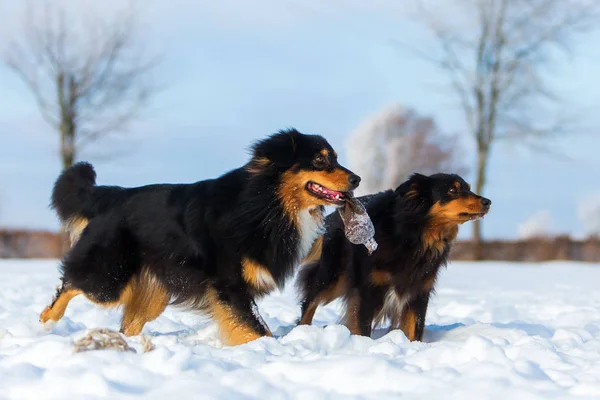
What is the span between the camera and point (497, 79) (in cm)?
2664

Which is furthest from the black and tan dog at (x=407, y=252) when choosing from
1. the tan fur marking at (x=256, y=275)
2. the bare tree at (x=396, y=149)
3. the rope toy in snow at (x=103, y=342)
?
the bare tree at (x=396, y=149)

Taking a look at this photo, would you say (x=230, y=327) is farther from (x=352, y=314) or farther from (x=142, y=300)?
(x=352, y=314)

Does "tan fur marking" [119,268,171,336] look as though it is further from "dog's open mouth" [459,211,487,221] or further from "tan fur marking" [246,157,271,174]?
"dog's open mouth" [459,211,487,221]

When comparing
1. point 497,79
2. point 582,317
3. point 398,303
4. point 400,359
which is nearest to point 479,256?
point 497,79

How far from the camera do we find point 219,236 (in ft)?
18.7

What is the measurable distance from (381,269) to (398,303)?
40 centimetres

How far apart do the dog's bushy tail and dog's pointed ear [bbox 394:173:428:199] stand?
2969 millimetres

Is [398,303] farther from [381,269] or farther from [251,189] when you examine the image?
[251,189]

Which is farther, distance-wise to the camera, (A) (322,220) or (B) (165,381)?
(A) (322,220)

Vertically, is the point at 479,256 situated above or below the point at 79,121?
below

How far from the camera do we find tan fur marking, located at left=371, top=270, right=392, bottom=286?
641 centimetres

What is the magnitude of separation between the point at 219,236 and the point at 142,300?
4.26 ft

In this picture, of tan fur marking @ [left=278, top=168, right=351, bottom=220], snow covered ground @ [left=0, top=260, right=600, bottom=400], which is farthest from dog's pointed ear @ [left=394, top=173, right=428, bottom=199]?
snow covered ground @ [left=0, top=260, right=600, bottom=400]

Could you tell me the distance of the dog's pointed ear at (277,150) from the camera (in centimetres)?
566
